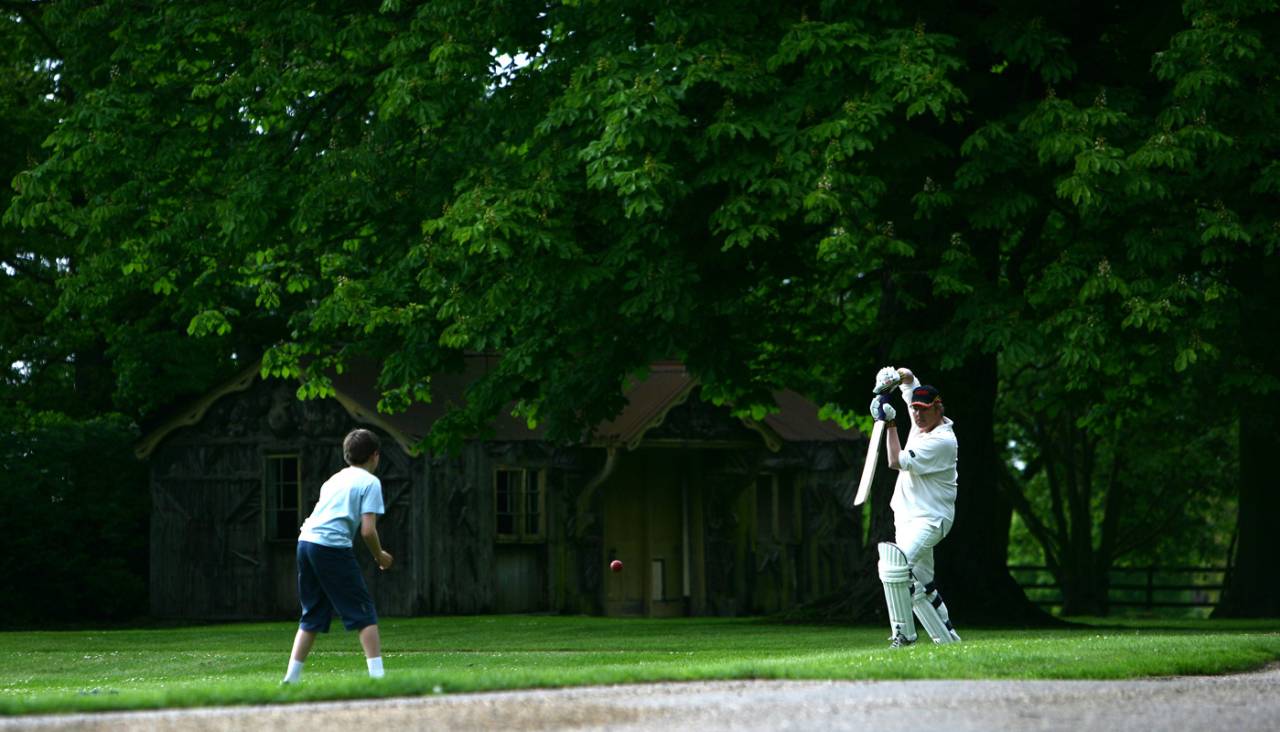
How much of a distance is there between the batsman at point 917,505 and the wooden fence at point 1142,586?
2539 centimetres

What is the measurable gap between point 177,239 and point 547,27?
4783 mm

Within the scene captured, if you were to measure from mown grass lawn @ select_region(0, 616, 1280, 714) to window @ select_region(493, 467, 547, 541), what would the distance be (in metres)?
3.73

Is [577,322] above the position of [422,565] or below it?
above

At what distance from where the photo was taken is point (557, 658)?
58.3 feet

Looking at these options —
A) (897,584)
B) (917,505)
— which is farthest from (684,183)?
(897,584)

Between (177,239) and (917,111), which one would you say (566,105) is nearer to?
(917,111)

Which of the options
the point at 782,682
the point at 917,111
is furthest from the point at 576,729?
the point at 917,111

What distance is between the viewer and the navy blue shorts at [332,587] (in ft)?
44.2

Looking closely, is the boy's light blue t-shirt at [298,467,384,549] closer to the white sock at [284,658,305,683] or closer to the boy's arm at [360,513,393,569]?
the boy's arm at [360,513,393,569]

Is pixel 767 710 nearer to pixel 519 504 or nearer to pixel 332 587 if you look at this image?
pixel 332 587

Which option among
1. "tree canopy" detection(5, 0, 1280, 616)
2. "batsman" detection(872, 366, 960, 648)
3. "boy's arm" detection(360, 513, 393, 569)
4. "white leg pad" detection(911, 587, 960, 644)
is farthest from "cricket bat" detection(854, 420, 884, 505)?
"boy's arm" detection(360, 513, 393, 569)

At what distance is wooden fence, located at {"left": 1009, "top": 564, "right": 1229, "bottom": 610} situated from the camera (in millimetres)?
46281

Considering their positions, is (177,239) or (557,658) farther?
(177,239)

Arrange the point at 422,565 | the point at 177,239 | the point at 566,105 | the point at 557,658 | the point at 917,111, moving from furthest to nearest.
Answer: the point at 422,565 → the point at 177,239 → the point at 566,105 → the point at 917,111 → the point at 557,658
